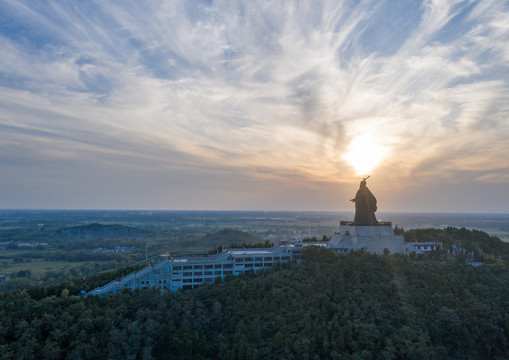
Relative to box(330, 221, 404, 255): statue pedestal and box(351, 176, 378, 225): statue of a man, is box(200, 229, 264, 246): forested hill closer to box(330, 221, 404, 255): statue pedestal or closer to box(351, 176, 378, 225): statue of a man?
box(351, 176, 378, 225): statue of a man

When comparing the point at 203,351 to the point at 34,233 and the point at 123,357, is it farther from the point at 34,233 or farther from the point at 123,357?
the point at 34,233

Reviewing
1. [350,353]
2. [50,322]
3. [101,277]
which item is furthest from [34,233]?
[350,353]

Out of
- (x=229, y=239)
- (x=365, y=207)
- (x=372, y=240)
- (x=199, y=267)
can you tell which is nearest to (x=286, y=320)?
(x=199, y=267)

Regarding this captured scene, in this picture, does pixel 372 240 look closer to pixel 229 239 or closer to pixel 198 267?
pixel 198 267

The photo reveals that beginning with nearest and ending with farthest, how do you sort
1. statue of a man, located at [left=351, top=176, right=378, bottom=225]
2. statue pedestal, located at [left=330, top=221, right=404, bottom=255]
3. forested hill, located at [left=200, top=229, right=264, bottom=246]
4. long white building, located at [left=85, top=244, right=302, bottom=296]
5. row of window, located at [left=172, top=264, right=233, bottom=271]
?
long white building, located at [left=85, top=244, right=302, bottom=296], row of window, located at [left=172, top=264, right=233, bottom=271], statue pedestal, located at [left=330, top=221, right=404, bottom=255], statue of a man, located at [left=351, top=176, right=378, bottom=225], forested hill, located at [left=200, top=229, right=264, bottom=246]

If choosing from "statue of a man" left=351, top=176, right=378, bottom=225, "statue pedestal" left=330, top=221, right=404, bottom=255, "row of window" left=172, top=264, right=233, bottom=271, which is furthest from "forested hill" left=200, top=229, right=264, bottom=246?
"row of window" left=172, top=264, right=233, bottom=271

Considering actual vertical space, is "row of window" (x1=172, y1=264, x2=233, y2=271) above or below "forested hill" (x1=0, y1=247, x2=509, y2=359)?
above
